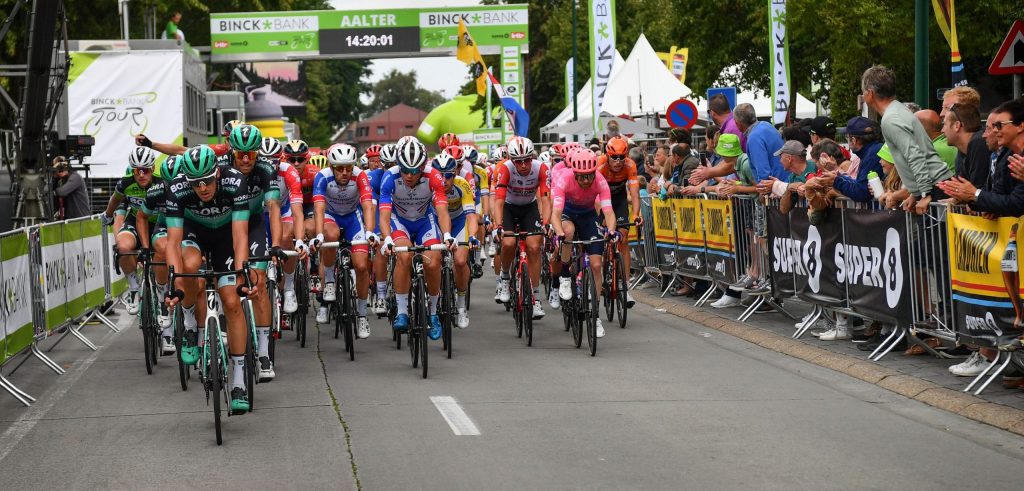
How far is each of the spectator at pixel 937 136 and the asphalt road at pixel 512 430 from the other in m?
1.98

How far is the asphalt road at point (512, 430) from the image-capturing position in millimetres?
7480

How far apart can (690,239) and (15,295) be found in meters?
8.33

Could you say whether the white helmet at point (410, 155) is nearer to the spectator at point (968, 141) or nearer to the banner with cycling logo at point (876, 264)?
the banner with cycling logo at point (876, 264)

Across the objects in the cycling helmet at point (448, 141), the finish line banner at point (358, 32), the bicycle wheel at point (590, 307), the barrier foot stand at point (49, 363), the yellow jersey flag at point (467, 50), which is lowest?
the barrier foot stand at point (49, 363)

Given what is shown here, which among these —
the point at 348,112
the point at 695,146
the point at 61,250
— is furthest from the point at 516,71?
the point at 348,112

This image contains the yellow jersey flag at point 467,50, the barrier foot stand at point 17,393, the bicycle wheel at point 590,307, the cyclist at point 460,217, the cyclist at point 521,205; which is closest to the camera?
the barrier foot stand at point 17,393

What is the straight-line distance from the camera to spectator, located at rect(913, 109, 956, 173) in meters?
11.4

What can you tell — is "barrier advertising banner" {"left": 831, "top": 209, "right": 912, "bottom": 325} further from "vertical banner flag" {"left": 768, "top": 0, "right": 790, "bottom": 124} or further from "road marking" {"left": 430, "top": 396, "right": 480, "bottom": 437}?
"vertical banner flag" {"left": 768, "top": 0, "right": 790, "bottom": 124}

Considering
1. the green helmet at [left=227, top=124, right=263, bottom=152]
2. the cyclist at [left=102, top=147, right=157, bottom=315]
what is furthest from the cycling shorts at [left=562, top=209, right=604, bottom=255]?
the green helmet at [left=227, top=124, right=263, bottom=152]

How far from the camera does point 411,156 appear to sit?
12.7 metres

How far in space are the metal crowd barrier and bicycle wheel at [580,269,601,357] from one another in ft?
15.5

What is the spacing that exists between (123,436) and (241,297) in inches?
46.0

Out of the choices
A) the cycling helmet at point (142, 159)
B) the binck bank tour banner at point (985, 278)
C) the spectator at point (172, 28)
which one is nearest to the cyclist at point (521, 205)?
the cycling helmet at point (142, 159)

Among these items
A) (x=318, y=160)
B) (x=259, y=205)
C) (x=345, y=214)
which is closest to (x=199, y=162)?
(x=259, y=205)
